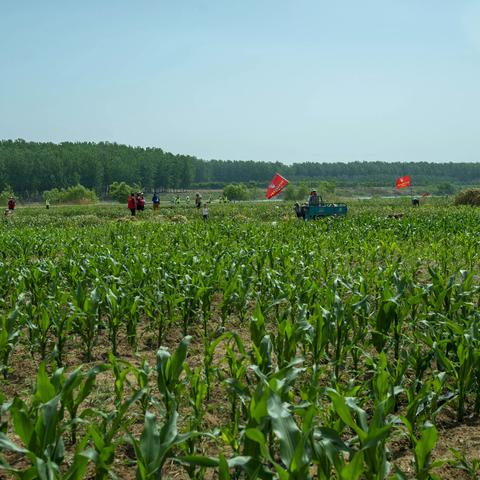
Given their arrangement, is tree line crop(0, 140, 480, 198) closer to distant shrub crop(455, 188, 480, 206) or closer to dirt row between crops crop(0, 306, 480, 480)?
distant shrub crop(455, 188, 480, 206)

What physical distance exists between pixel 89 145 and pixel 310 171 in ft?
271

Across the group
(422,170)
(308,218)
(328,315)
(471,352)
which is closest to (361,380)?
(328,315)

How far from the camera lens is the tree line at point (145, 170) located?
105062mm

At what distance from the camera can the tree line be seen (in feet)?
345

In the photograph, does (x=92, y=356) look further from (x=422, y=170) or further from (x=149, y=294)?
(x=422, y=170)

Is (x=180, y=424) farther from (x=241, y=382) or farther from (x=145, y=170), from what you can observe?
(x=145, y=170)

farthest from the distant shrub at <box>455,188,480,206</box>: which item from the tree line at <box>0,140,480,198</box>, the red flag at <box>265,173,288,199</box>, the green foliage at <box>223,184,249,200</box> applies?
the tree line at <box>0,140,480,198</box>

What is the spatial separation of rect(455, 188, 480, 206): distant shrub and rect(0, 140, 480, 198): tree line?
289ft

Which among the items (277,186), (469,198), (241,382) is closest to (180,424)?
(241,382)

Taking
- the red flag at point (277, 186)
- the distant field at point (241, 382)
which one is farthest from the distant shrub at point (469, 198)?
the distant field at point (241, 382)

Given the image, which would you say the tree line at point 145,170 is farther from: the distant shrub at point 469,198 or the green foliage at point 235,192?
the distant shrub at point 469,198

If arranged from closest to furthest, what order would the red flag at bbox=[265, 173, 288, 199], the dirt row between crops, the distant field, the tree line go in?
the distant field → the dirt row between crops → the red flag at bbox=[265, 173, 288, 199] → the tree line

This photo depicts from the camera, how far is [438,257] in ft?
35.1

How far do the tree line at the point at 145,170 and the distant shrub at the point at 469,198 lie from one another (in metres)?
87.9
